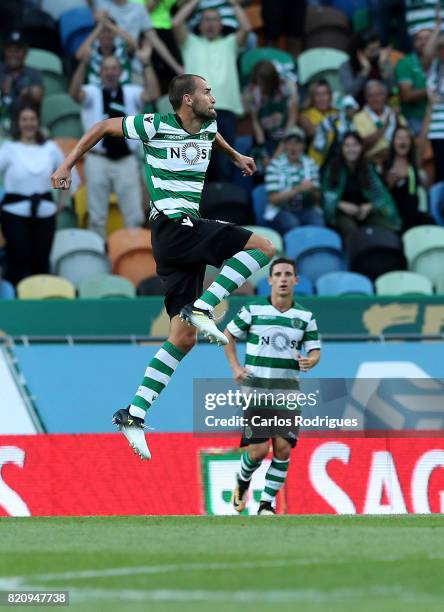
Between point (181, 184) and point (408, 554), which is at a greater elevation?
point (181, 184)

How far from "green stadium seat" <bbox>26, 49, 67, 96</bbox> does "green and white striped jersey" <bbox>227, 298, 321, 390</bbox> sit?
6.82 metres

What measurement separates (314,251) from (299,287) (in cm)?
67

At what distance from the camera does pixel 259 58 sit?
1889 centimetres

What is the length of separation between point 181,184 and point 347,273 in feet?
21.0

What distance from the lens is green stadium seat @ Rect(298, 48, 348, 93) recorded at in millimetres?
19500

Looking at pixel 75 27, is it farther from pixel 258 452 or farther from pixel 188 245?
pixel 188 245

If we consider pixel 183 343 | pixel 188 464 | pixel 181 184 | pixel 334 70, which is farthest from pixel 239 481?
pixel 334 70

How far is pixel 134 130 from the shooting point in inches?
386

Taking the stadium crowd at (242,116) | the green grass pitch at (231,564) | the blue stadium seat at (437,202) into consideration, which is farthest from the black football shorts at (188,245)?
the blue stadium seat at (437,202)

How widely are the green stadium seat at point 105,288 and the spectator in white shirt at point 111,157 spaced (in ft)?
4.46

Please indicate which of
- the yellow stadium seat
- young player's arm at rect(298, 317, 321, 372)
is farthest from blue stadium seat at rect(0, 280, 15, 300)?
young player's arm at rect(298, 317, 321, 372)

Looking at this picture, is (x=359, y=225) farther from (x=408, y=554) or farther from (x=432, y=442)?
(x=408, y=554)

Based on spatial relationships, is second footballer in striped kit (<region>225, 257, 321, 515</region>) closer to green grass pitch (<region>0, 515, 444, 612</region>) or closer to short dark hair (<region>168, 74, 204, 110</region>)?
green grass pitch (<region>0, 515, 444, 612</region>)

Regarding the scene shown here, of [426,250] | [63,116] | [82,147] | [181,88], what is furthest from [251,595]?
[63,116]
